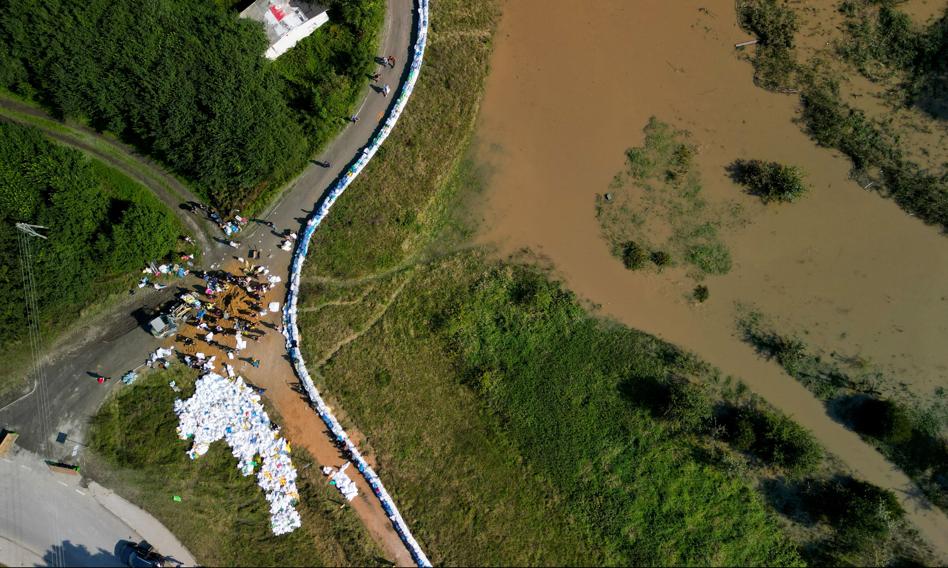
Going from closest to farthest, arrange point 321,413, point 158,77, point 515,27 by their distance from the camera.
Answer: point 158,77, point 321,413, point 515,27

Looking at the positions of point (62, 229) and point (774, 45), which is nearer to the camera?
point (62, 229)

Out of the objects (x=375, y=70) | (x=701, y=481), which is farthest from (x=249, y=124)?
(x=701, y=481)

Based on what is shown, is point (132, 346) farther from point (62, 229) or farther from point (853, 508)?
point (853, 508)

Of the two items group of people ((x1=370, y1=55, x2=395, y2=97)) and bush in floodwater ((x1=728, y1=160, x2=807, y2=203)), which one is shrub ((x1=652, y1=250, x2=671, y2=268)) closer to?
bush in floodwater ((x1=728, y1=160, x2=807, y2=203))

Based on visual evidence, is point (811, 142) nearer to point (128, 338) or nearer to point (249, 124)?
point (249, 124)

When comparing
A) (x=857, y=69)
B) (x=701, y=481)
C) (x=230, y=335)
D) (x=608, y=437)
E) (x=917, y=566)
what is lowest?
(x=917, y=566)

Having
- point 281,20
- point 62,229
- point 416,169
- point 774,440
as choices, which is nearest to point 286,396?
point 62,229

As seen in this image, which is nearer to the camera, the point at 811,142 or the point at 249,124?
the point at 249,124
